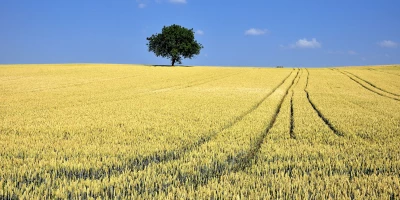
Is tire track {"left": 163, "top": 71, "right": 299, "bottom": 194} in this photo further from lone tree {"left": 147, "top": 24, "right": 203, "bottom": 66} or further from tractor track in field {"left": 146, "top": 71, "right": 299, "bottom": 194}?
lone tree {"left": 147, "top": 24, "right": 203, "bottom": 66}

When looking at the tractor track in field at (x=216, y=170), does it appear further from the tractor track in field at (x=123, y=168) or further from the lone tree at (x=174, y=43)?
the lone tree at (x=174, y=43)

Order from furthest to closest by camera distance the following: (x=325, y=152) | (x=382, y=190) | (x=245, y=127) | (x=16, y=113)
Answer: (x=16, y=113), (x=245, y=127), (x=325, y=152), (x=382, y=190)

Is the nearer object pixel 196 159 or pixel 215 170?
pixel 215 170

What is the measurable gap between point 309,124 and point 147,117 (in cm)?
489

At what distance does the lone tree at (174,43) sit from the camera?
234 feet

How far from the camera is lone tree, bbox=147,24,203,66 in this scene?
7138cm

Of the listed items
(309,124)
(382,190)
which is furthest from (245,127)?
(382,190)

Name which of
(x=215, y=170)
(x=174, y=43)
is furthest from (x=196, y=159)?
(x=174, y=43)

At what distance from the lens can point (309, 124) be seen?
9922 mm

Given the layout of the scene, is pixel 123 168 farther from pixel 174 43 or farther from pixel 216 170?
pixel 174 43

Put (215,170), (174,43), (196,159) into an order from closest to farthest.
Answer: (215,170), (196,159), (174,43)

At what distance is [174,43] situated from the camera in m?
71.2

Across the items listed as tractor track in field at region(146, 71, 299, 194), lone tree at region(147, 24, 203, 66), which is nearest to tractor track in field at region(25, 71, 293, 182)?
tractor track in field at region(146, 71, 299, 194)

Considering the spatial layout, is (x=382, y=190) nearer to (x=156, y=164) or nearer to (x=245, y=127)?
(x=156, y=164)
